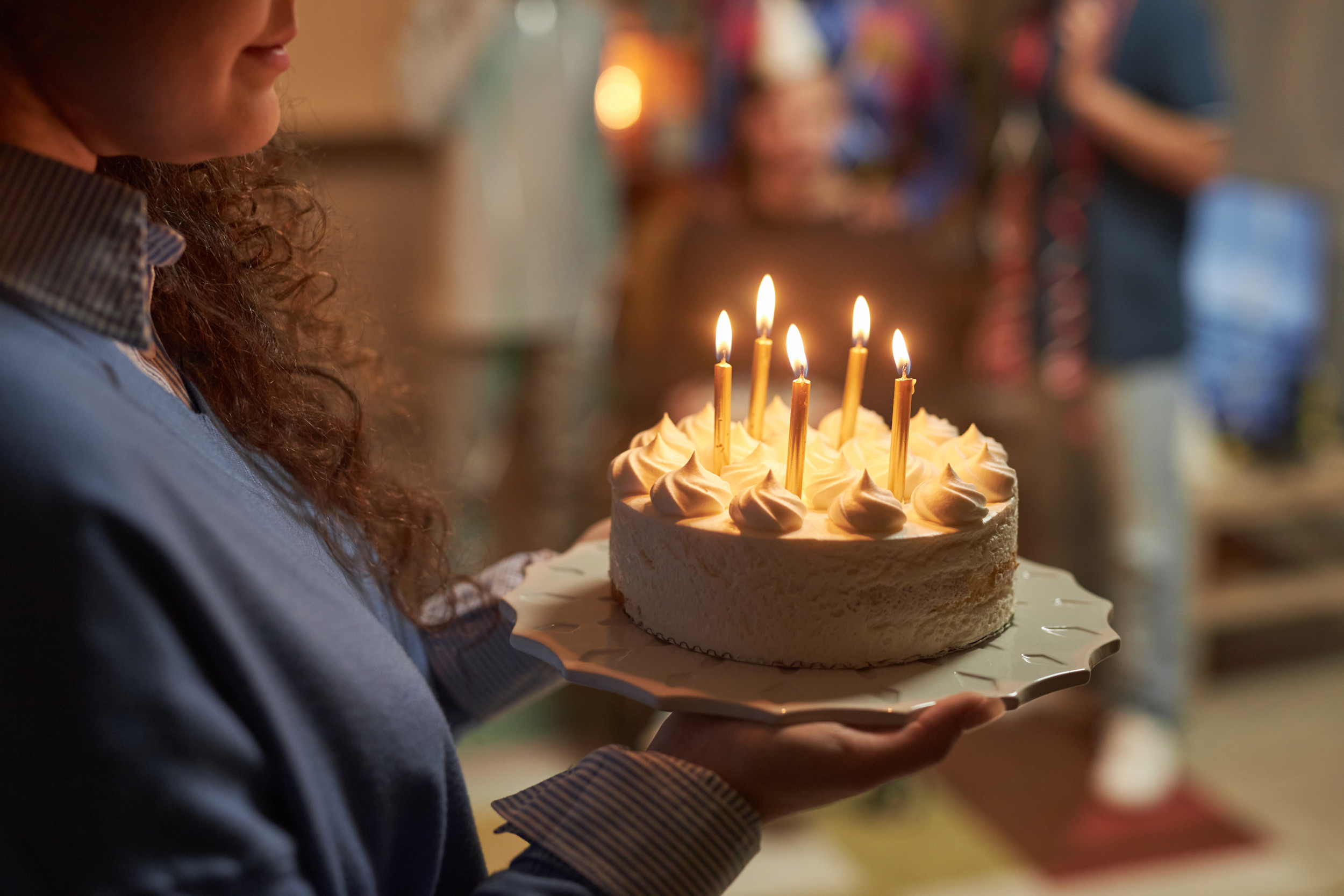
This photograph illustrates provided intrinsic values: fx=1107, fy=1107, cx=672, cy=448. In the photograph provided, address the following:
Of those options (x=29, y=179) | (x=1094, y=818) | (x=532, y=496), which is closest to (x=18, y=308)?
(x=29, y=179)

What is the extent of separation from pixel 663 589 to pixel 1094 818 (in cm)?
188

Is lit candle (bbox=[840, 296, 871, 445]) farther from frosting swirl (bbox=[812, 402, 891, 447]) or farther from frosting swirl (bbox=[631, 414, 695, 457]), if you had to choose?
frosting swirl (bbox=[631, 414, 695, 457])

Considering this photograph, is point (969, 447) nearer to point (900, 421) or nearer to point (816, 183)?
point (900, 421)

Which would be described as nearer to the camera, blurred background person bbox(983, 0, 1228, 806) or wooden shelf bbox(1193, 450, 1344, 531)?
blurred background person bbox(983, 0, 1228, 806)

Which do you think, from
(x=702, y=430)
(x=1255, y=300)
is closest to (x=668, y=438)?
(x=702, y=430)

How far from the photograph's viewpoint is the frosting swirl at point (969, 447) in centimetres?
91

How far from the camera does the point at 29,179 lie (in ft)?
1.83

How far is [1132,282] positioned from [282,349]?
1939 millimetres

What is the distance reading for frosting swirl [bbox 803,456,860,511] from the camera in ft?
2.76

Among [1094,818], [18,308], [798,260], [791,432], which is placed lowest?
[1094,818]

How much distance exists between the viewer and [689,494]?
0.83 m

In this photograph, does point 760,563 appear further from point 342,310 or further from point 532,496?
point 532,496

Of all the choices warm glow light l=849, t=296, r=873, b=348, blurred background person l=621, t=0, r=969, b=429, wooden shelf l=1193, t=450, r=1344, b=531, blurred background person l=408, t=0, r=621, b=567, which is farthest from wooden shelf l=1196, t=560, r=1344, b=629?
warm glow light l=849, t=296, r=873, b=348

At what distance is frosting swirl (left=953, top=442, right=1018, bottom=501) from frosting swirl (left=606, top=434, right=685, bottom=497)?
0.77ft
